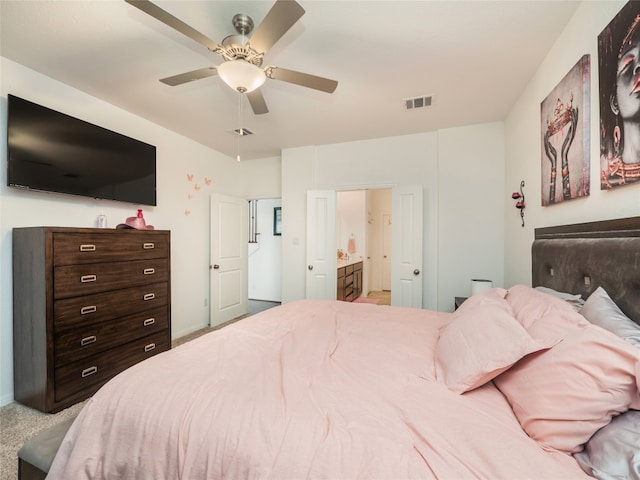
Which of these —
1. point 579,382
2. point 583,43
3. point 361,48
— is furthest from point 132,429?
point 583,43

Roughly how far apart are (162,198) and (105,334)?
67.8 inches

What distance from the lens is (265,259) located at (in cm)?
584

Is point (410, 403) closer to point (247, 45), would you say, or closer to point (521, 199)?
point (247, 45)

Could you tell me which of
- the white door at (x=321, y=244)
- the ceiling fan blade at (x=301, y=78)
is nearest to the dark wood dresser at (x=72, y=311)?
the ceiling fan blade at (x=301, y=78)

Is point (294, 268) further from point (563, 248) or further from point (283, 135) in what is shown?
point (563, 248)

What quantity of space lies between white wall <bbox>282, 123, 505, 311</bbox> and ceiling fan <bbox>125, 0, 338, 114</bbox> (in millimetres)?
2115

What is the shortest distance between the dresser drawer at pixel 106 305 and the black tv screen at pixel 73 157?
38.3 inches

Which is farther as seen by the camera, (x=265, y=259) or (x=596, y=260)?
(x=265, y=259)

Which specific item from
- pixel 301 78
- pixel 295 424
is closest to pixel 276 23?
pixel 301 78

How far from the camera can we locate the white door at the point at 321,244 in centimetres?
394

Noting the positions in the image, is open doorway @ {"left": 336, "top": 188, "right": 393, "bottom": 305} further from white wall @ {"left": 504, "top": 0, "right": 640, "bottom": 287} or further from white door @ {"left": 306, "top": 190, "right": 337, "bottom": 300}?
white wall @ {"left": 504, "top": 0, "right": 640, "bottom": 287}

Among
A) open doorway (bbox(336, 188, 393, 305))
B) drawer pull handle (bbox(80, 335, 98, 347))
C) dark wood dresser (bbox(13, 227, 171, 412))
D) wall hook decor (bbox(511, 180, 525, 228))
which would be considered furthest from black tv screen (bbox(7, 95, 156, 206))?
wall hook decor (bbox(511, 180, 525, 228))

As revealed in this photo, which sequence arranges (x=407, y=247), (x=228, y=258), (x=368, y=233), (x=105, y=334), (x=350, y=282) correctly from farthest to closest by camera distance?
1. (x=368, y=233)
2. (x=350, y=282)
3. (x=228, y=258)
4. (x=407, y=247)
5. (x=105, y=334)

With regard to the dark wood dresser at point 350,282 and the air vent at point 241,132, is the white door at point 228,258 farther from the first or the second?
the dark wood dresser at point 350,282
